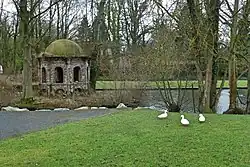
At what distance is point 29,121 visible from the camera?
1180 centimetres

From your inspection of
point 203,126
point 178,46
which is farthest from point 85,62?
point 203,126

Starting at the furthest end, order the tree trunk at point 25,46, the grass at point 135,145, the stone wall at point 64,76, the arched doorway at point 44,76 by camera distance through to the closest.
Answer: the arched doorway at point 44,76
the stone wall at point 64,76
the tree trunk at point 25,46
the grass at point 135,145

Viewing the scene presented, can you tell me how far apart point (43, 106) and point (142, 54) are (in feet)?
15.8

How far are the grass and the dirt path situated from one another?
4.11ft

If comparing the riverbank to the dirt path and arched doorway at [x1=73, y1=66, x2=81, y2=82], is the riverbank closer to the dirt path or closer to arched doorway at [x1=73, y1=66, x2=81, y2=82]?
arched doorway at [x1=73, y1=66, x2=81, y2=82]

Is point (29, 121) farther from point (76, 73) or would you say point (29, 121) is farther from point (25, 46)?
point (76, 73)

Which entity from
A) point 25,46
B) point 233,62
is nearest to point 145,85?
point 233,62

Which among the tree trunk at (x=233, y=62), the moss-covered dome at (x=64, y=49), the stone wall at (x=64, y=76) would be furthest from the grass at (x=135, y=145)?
the moss-covered dome at (x=64, y=49)

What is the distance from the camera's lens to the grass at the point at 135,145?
6.15 m

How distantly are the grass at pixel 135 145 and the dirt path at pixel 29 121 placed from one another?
4.11 ft

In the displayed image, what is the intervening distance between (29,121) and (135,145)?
552cm

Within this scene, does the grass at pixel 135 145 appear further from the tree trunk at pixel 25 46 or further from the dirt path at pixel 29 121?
the tree trunk at pixel 25 46

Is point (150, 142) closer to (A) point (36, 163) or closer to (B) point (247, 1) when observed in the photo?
A: (A) point (36, 163)

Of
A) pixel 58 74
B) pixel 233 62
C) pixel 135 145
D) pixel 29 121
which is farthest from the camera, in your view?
pixel 58 74
